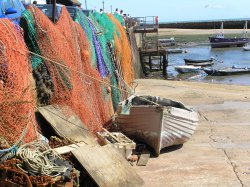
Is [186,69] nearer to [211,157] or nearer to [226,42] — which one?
[211,157]

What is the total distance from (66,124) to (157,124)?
2.21 metres

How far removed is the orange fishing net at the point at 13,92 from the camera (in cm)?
539

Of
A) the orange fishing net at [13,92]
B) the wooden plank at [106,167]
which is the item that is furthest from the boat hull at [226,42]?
the orange fishing net at [13,92]

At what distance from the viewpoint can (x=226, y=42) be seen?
193 ft

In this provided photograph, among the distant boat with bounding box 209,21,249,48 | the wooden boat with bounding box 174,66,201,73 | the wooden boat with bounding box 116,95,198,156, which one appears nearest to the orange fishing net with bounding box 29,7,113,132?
the wooden boat with bounding box 116,95,198,156

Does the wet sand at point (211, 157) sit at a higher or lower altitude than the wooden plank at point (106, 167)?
lower

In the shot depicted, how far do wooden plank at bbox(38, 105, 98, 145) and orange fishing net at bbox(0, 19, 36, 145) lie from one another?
782 mm

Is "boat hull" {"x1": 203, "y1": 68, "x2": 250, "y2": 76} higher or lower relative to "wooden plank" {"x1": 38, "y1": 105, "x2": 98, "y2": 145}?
lower

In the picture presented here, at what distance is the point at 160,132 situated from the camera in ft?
28.0

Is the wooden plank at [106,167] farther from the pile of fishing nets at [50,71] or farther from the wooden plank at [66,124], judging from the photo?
the pile of fishing nets at [50,71]

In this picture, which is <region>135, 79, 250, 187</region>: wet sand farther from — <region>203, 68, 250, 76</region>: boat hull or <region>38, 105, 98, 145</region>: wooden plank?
<region>203, 68, 250, 76</region>: boat hull

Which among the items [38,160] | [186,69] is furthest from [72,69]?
[186,69]

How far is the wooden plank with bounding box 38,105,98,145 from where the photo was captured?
6.82 m

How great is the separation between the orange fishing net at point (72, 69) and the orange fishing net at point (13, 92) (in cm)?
75
